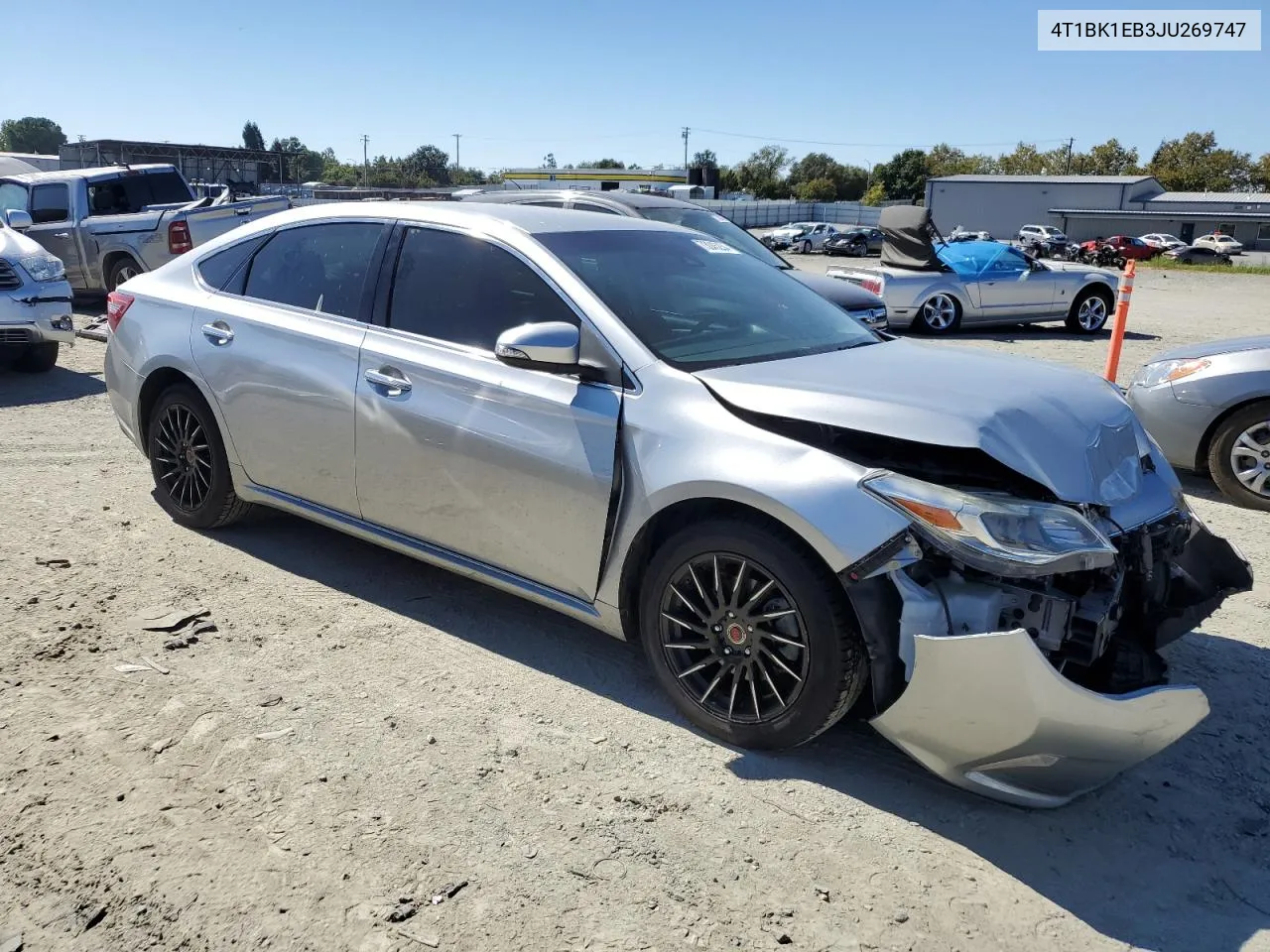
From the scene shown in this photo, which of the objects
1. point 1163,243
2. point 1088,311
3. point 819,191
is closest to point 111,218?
point 1088,311

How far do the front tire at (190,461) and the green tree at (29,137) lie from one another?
169236 millimetres

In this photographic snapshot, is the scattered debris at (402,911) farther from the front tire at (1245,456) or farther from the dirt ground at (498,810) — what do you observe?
the front tire at (1245,456)

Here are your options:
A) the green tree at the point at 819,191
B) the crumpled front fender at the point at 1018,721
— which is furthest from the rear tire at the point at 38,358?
the green tree at the point at 819,191

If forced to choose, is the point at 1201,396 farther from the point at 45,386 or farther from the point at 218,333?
the point at 45,386

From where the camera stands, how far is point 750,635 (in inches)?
127

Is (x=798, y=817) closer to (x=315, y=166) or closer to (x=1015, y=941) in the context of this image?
(x=1015, y=941)

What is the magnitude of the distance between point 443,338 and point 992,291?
12.4 metres

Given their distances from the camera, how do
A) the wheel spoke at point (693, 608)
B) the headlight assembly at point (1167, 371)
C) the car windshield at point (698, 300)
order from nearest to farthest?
the wheel spoke at point (693, 608) < the car windshield at point (698, 300) < the headlight assembly at point (1167, 371)

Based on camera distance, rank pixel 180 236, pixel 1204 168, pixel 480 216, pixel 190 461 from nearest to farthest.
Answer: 1. pixel 480 216
2. pixel 190 461
3. pixel 180 236
4. pixel 1204 168

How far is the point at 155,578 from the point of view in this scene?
474cm

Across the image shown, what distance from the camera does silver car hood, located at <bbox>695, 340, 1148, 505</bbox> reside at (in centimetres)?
305

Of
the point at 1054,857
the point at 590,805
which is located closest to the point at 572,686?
the point at 590,805

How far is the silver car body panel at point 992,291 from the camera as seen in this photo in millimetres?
14125

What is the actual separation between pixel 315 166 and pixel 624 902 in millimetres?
156317
